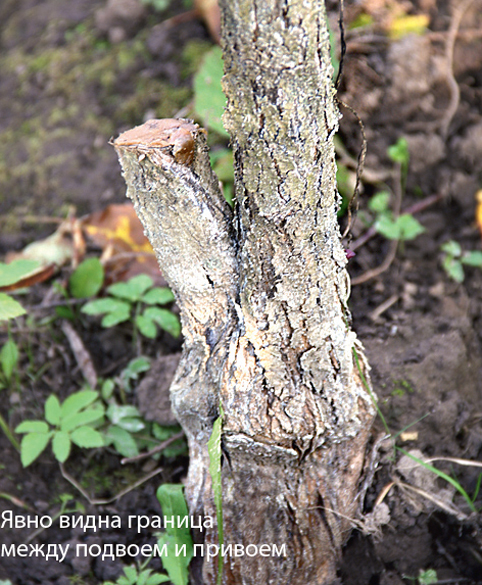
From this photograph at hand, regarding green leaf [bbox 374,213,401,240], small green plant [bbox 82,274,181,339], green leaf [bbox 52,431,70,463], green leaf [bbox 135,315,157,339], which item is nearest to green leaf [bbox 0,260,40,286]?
small green plant [bbox 82,274,181,339]

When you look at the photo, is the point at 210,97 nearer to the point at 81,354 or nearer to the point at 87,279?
the point at 87,279

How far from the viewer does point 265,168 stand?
0.96m

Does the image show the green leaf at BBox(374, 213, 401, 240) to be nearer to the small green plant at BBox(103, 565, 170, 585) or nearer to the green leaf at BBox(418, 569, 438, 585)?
the green leaf at BBox(418, 569, 438, 585)

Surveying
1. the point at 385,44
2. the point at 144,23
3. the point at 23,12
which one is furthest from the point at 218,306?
the point at 23,12

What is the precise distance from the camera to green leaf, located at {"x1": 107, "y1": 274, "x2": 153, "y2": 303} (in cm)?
191

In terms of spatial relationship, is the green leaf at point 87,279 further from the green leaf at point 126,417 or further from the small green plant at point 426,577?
the small green plant at point 426,577

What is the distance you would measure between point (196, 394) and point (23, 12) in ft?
10.1

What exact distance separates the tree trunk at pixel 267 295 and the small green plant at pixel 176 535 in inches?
1.6

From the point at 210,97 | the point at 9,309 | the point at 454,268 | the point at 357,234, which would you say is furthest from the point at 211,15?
the point at 9,309

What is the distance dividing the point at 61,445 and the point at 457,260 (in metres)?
1.64

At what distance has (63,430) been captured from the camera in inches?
63.9

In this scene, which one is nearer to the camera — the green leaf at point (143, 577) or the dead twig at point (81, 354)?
the green leaf at point (143, 577)

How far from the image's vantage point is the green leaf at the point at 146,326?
1.84m

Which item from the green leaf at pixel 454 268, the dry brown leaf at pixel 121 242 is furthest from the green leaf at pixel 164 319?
the green leaf at pixel 454 268
